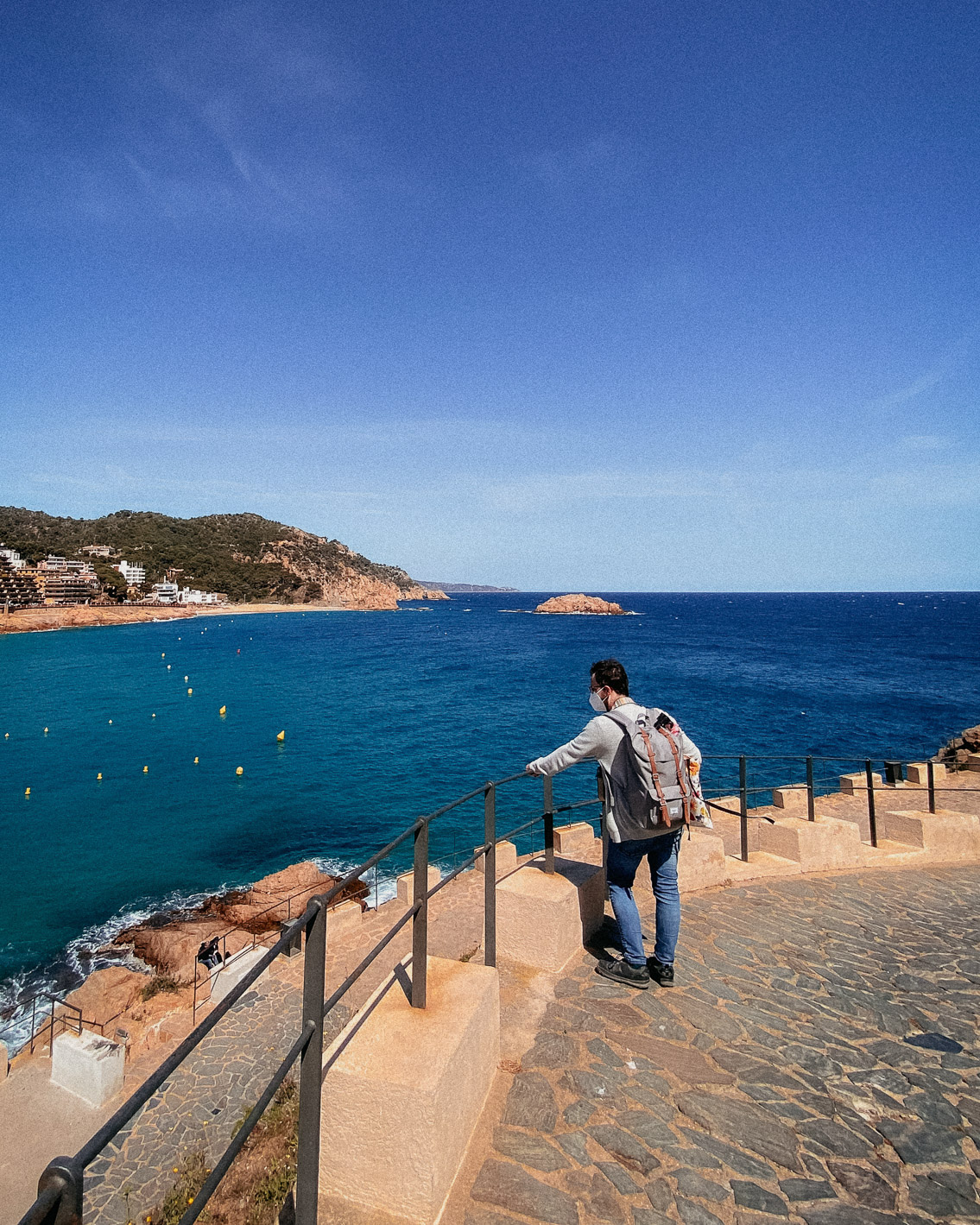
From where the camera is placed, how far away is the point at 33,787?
25.9 metres

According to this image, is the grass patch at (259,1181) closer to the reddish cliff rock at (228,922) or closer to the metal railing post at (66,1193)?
the metal railing post at (66,1193)

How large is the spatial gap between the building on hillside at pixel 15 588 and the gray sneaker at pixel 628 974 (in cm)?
11427

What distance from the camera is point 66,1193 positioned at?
3.32 ft

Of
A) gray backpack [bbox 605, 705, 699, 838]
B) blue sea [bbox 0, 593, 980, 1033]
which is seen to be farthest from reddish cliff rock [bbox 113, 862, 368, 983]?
gray backpack [bbox 605, 705, 699, 838]

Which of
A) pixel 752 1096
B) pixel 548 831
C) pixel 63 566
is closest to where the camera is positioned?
pixel 752 1096

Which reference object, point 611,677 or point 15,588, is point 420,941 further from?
point 15,588

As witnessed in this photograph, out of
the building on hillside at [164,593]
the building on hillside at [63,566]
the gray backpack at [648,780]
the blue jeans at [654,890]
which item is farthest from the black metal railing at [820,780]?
the building on hillside at [63,566]

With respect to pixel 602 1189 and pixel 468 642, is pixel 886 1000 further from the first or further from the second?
pixel 468 642

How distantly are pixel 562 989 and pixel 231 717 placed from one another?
39.3 metres

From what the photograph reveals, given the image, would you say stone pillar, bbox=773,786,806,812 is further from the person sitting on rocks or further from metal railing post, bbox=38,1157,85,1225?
metal railing post, bbox=38,1157,85,1225

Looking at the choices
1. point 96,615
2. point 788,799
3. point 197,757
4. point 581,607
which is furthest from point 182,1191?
point 581,607

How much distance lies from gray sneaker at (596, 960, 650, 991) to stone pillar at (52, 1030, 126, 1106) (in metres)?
8.30

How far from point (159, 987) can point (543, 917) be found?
1120cm

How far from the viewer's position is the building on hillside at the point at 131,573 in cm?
12506
